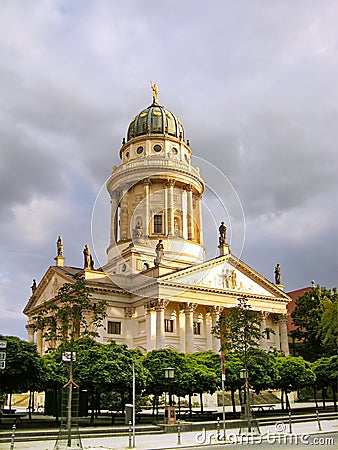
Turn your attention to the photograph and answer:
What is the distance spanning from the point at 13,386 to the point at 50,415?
11264 mm

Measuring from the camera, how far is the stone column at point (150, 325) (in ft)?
192

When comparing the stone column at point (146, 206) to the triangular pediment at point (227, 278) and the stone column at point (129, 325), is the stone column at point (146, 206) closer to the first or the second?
the triangular pediment at point (227, 278)

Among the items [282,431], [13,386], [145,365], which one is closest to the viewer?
[282,431]

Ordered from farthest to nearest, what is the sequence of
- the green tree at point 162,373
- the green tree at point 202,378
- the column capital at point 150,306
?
the column capital at point 150,306, the green tree at point 202,378, the green tree at point 162,373

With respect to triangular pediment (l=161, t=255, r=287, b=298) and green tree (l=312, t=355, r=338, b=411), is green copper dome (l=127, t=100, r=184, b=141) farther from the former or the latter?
green tree (l=312, t=355, r=338, b=411)

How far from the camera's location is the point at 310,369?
43906 mm

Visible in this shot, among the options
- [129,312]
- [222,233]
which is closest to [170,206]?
[222,233]

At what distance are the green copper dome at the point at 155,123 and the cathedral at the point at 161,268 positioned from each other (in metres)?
0.15

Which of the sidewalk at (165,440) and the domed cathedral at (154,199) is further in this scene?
the domed cathedral at (154,199)

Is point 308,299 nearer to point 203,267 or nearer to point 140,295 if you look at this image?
point 203,267

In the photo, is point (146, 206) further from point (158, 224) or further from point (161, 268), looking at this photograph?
point (161, 268)

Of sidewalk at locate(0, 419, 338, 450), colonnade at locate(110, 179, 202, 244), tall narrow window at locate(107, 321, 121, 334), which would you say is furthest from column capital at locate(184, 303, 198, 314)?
sidewalk at locate(0, 419, 338, 450)

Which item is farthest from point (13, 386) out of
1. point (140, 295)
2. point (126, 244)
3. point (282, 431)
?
point (126, 244)

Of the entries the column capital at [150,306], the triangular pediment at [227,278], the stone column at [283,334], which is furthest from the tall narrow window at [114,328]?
the stone column at [283,334]
